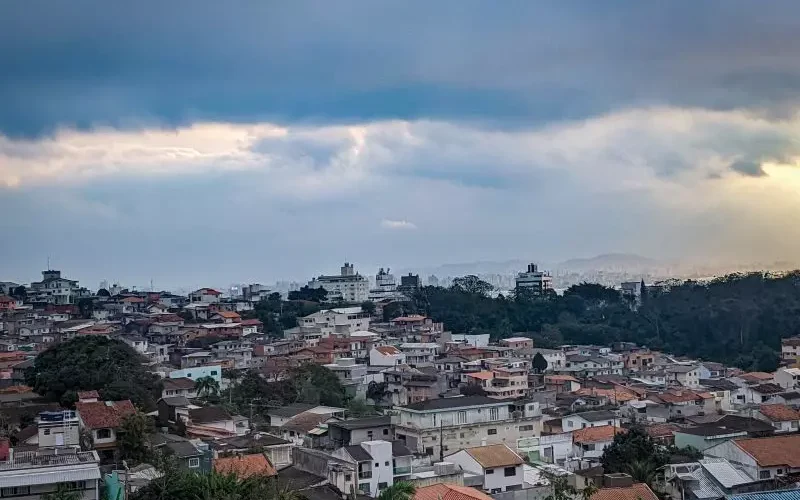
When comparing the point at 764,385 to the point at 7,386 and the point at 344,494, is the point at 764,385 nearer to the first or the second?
the point at 344,494

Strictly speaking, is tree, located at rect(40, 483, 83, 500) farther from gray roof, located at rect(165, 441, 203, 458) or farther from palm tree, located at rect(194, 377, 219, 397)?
palm tree, located at rect(194, 377, 219, 397)

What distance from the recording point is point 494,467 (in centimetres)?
2409

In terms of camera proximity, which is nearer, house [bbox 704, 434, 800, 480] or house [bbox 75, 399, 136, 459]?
house [bbox 75, 399, 136, 459]

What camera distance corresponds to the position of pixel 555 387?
45000 mm

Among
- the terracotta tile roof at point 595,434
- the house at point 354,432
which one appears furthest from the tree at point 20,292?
the terracotta tile roof at point 595,434

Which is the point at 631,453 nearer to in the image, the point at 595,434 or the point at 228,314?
the point at 595,434

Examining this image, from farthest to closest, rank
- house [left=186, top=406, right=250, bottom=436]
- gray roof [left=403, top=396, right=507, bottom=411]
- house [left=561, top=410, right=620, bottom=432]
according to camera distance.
Answer: house [left=561, top=410, right=620, bottom=432] < gray roof [left=403, top=396, right=507, bottom=411] < house [left=186, top=406, right=250, bottom=436]

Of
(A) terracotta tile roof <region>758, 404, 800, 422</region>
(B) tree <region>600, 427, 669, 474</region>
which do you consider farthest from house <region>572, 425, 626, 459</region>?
(A) terracotta tile roof <region>758, 404, 800, 422</region>

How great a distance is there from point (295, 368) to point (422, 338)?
1493 centimetres

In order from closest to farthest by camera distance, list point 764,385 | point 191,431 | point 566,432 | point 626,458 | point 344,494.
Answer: point 344,494, point 626,458, point 191,431, point 566,432, point 764,385

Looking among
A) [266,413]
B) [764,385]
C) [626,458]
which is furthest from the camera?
[764,385]

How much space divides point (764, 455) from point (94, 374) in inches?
835

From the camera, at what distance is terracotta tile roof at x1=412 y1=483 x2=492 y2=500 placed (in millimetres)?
20016

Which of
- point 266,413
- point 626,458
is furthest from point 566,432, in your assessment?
point 266,413
